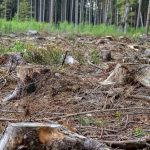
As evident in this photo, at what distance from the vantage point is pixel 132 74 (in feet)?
25.6

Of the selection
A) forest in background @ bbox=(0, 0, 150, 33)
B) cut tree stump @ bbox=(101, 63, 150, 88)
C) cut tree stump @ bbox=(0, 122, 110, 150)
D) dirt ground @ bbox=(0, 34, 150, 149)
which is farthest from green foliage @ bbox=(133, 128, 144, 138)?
forest in background @ bbox=(0, 0, 150, 33)

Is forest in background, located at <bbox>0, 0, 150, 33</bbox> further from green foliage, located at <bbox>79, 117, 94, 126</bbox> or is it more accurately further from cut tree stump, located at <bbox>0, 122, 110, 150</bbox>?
cut tree stump, located at <bbox>0, 122, 110, 150</bbox>

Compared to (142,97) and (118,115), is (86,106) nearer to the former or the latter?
(118,115)

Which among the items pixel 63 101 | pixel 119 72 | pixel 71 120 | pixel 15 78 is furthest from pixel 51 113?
pixel 15 78

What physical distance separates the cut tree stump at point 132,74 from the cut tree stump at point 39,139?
3.77 metres

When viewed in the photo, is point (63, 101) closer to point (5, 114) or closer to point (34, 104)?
point (34, 104)

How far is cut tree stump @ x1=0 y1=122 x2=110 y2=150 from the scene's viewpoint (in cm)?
399

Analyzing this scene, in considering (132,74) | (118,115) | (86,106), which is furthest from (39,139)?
(132,74)

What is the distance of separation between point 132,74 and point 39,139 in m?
3.96

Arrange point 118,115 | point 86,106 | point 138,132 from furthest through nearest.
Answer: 1. point 86,106
2. point 118,115
3. point 138,132

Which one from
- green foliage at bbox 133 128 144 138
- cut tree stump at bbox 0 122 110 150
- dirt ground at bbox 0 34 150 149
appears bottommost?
dirt ground at bbox 0 34 150 149

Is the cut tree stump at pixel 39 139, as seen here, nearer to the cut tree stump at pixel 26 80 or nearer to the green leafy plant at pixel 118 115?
the green leafy plant at pixel 118 115

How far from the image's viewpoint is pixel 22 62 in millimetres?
10109

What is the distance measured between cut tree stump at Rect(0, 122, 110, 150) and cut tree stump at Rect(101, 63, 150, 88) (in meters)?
3.77
